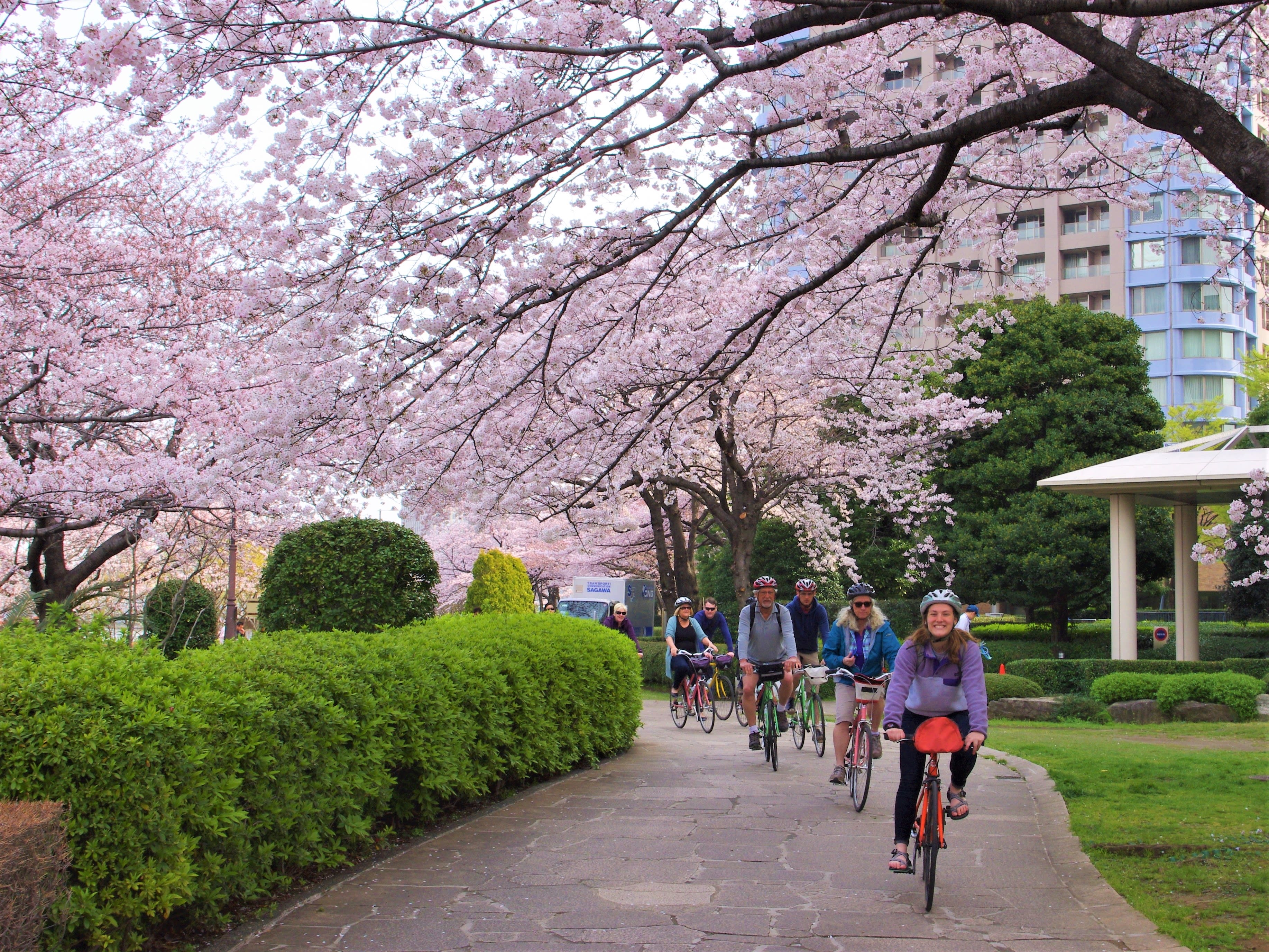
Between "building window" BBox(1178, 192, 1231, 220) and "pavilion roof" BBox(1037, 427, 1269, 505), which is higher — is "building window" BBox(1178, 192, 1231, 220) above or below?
above

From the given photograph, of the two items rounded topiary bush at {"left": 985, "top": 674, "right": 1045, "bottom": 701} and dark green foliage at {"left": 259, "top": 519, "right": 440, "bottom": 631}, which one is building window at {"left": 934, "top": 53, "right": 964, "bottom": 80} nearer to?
dark green foliage at {"left": 259, "top": 519, "right": 440, "bottom": 631}

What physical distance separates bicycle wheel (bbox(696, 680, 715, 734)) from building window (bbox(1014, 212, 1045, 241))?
4500 centimetres

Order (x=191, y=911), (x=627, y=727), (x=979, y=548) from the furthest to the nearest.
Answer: (x=979, y=548) → (x=627, y=727) → (x=191, y=911)

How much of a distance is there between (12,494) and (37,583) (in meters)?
3.25

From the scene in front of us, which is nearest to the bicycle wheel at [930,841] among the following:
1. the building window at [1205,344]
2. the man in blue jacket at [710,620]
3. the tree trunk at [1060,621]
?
the man in blue jacket at [710,620]

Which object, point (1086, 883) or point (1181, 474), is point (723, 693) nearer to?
point (1181, 474)

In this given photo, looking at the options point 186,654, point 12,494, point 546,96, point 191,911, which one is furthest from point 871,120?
point 12,494

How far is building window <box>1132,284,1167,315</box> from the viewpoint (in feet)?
182

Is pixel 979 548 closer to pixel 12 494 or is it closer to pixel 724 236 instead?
pixel 724 236

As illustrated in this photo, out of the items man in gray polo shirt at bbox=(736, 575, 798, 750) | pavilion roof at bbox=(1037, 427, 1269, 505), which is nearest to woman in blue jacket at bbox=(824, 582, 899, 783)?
man in gray polo shirt at bbox=(736, 575, 798, 750)

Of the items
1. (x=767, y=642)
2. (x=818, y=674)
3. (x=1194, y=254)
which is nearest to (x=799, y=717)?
(x=767, y=642)

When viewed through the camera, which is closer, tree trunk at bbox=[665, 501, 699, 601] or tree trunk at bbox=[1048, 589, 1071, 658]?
tree trunk at bbox=[665, 501, 699, 601]

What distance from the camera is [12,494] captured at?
13.4m

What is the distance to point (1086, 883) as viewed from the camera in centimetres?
622
